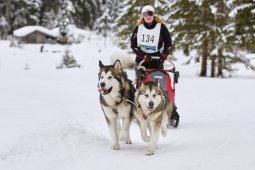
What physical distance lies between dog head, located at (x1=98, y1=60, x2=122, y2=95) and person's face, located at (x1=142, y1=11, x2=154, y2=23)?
1546mm

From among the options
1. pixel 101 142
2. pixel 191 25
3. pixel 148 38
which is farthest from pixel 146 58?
pixel 191 25

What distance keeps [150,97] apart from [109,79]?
667 millimetres

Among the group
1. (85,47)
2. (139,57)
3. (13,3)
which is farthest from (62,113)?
(13,3)

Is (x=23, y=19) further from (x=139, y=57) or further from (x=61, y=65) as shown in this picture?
(x=139, y=57)

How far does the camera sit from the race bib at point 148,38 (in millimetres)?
7827

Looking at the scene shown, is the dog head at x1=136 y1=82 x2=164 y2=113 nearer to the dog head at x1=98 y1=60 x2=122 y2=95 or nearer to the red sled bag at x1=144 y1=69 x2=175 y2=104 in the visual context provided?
the dog head at x1=98 y1=60 x2=122 y2=95

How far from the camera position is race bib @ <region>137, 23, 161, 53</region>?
783cm

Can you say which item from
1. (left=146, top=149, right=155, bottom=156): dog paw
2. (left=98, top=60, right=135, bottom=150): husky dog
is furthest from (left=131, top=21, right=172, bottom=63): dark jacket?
(left=146, top=149, right=155, bottom=156): dog paw

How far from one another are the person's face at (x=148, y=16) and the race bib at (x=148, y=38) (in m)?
0.15

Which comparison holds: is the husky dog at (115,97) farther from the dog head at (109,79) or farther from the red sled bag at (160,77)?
the red sled bag at (160,77)

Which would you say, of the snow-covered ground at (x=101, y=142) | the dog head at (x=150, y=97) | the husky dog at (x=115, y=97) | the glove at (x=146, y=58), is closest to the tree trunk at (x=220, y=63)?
the snow-covered ground at (x=101, y=142)

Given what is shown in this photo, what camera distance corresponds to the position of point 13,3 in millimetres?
55719

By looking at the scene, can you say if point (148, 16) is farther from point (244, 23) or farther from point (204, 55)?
point (204, 55)

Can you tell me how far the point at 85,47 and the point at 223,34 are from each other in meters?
24.8
